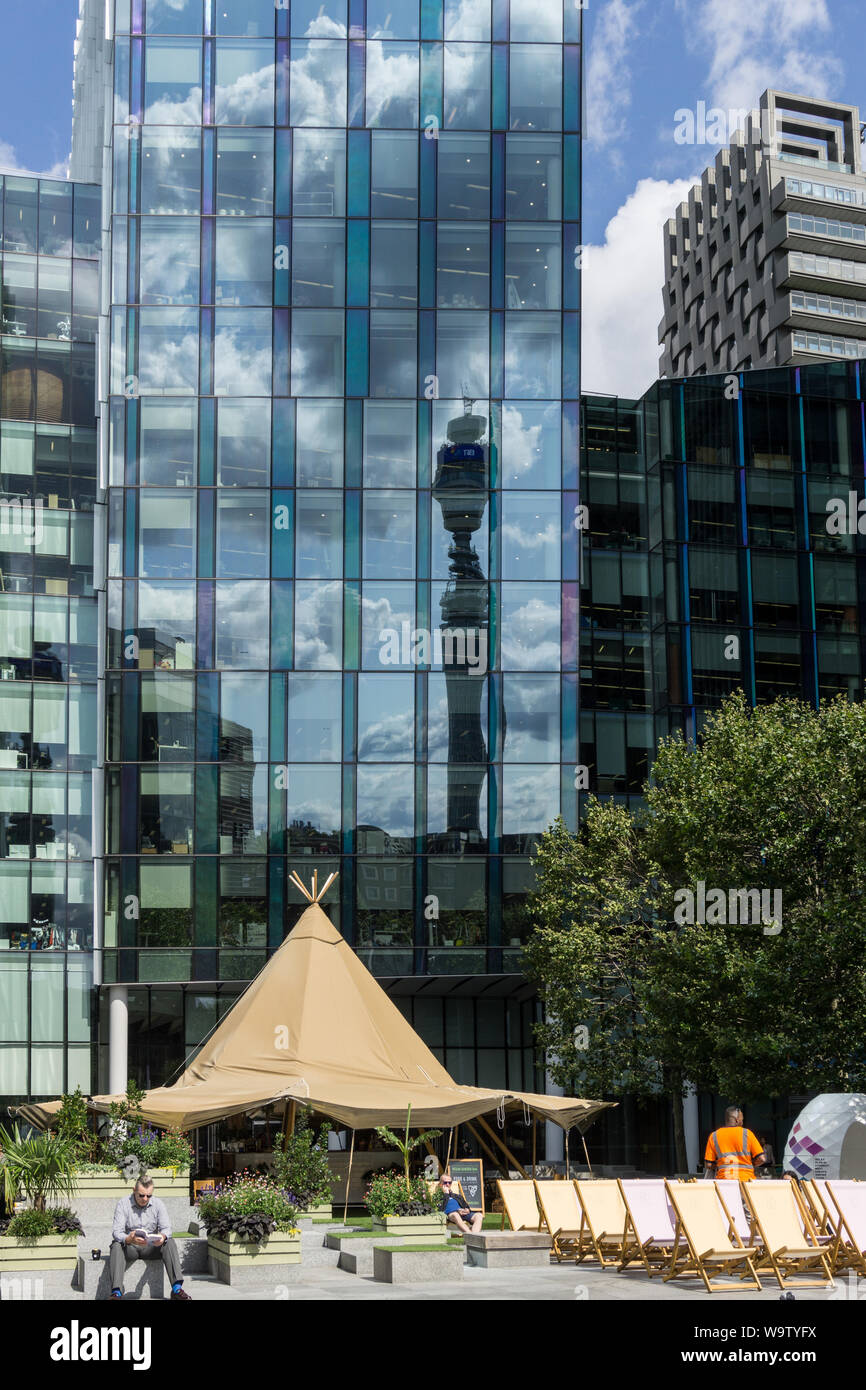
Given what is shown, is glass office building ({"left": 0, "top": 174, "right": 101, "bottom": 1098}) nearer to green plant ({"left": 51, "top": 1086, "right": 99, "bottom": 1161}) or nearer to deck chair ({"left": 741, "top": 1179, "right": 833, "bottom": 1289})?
green plant ({"left": 51, "top": 1086, "right": 99, "bottom": 1161})

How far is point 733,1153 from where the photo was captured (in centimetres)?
1966

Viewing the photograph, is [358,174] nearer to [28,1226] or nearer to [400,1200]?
[400,1200]

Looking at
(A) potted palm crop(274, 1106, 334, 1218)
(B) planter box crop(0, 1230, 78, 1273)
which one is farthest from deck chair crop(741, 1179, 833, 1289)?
(A) potted palm crop(274, 1106, 334, 1218)

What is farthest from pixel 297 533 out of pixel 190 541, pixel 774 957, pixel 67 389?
pixel 774 957

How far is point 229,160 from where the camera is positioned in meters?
46.8

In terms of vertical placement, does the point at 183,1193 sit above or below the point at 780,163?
below

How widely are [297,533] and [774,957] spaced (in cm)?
2137

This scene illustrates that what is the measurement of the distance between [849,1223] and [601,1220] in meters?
3.32

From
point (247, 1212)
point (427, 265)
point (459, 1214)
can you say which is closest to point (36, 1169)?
point (247, 1212)

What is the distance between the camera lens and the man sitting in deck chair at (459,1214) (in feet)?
79.7

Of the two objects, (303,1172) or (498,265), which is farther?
(498,265)

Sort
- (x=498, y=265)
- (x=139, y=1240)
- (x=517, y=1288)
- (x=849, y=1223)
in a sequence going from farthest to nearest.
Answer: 1. (x=498, y=265)
2. (x=849, y=1223)
3. (x=517, y=1288)
4. (x=139, y=1240)

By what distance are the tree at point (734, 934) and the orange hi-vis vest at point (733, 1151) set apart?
30.5ft
